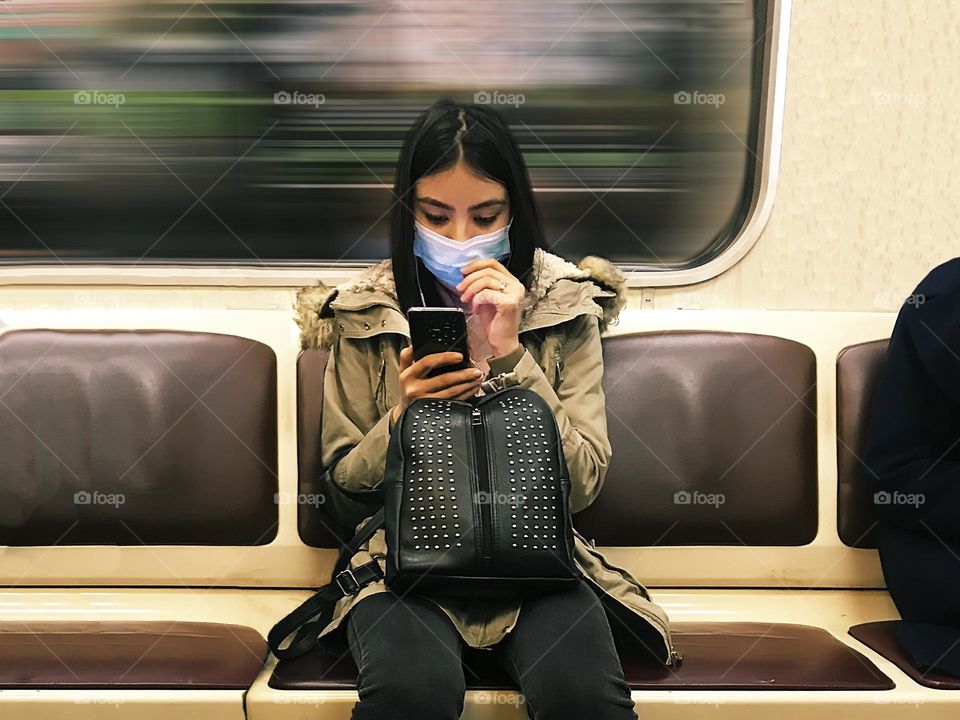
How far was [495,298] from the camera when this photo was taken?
70.0 inches

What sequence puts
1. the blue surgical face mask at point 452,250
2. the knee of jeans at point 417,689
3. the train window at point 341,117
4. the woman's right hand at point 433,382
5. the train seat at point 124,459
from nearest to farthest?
the knee of jeans at point 417,689 < the woman's right hand at point 433,382 < the blue surgical face mask at point 452,250 < the train seat at point 124,459 < the train window at point 341,117

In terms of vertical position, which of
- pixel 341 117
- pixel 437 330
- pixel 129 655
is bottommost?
pixel 129 655

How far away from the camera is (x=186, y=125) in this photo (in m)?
2.44

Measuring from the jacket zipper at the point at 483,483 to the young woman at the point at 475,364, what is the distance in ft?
0.31

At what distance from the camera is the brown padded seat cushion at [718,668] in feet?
5.42

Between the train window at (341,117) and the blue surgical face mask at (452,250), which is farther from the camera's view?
the train window at (341,117)

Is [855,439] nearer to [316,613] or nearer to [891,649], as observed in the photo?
[891,649]

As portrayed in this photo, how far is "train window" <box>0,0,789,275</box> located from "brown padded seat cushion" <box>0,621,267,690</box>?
1.02 meters

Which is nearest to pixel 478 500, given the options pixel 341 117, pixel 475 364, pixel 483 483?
pixel 483 483

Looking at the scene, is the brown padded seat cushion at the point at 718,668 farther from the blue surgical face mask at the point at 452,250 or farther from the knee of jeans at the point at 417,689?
the blue surgical face mask at the point at 452,250

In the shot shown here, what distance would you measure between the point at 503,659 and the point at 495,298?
2.28 ft

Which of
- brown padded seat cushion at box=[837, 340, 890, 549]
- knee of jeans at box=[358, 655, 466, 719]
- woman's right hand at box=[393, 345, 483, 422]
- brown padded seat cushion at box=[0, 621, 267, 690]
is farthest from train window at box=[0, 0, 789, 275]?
knee of jeans at box=[358, 655, 466, 719]

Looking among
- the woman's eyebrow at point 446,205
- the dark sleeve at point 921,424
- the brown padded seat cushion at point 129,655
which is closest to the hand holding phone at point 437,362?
the woman's eyebrow at point 446,205

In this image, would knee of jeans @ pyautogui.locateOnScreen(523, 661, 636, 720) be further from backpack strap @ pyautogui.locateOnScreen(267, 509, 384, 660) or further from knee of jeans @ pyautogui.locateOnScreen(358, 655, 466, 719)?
backpack strap @ pyautogui.locateOnScreen(267, 509, 384, 660)
